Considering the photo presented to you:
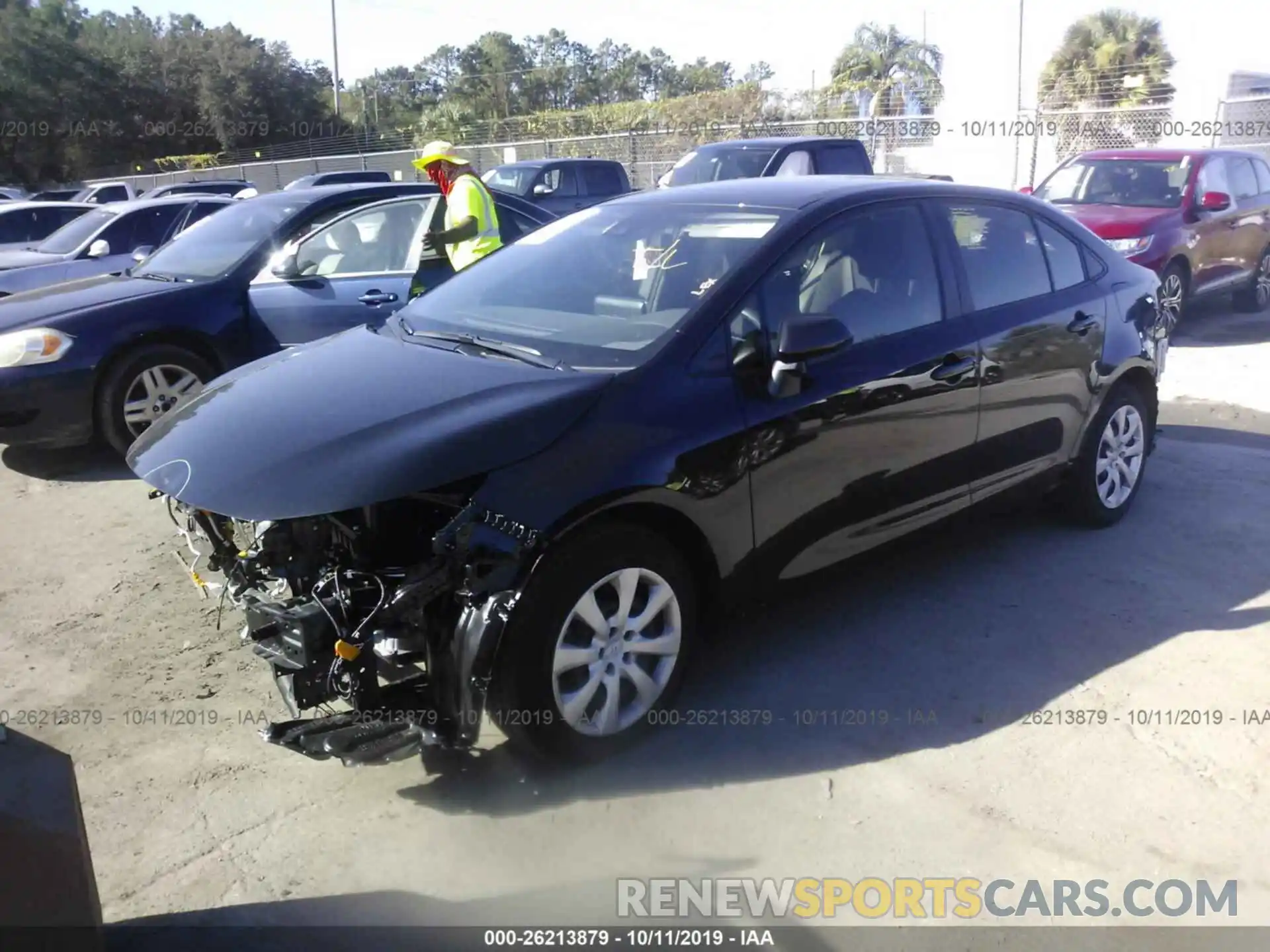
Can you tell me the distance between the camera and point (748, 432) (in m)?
3.61

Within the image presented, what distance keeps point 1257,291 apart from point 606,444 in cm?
1116

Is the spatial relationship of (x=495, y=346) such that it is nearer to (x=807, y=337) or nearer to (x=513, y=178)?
(x=807, y=337)

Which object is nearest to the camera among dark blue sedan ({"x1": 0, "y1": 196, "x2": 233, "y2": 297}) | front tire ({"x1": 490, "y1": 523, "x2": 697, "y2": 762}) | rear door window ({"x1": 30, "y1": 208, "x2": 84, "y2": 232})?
front tire ({"x1": 490, "y1": 523, "x2": 697, "y2": 762})

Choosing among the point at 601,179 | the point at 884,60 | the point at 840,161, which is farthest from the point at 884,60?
the point at 840,161

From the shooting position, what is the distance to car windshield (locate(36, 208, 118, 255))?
447 inches

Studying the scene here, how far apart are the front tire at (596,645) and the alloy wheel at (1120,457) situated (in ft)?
8.84

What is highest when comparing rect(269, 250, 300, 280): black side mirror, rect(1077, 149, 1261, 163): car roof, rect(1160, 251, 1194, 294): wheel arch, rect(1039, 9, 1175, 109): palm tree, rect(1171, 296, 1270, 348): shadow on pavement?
rect(1039, 9, 1175, 109): palm tree

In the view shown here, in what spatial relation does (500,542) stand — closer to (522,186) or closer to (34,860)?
(34,860)

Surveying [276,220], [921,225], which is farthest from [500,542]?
[276,220]

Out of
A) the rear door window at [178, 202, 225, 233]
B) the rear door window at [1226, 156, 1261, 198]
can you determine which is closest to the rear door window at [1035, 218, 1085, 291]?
the rear door window at [1226, 156, 1261, 198]

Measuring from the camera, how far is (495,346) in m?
3.80

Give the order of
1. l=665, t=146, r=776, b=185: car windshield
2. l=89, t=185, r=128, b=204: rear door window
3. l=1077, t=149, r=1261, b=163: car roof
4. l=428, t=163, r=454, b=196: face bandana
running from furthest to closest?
l=89, t=185, r=128, b=204: rear door window → l=665, t=146, r=776, b=185: car windshield → l=1077, t=149, r=1261, b=163: car roof → l=428, t=163, r=454, b=196: face bandana

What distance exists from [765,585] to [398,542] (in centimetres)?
131

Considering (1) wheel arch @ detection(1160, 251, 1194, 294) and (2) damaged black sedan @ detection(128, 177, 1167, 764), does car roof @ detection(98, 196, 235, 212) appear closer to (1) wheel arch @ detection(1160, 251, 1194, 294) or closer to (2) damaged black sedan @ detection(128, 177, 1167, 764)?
(2) damaged black sedan @ detection(128, 177, 1167, 764)
